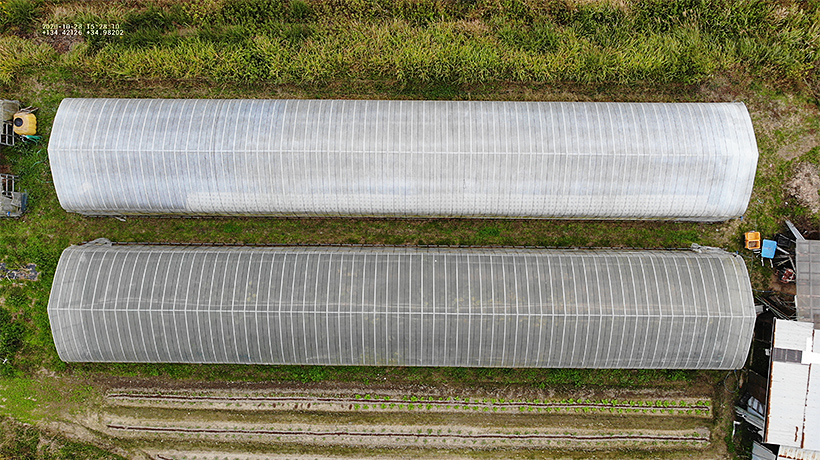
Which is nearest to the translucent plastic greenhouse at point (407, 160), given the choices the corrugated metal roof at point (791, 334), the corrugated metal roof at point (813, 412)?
the corrugated metal roof at point (791, 334)

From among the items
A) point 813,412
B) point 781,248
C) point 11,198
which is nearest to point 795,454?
point 813,412

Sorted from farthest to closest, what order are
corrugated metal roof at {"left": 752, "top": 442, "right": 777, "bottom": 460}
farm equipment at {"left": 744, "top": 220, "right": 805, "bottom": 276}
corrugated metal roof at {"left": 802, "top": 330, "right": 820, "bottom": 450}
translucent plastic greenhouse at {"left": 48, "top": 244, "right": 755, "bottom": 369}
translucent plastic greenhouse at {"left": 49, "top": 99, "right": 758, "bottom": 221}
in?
farm equipment at {"left": 744, "top": 220, "right": 805, "bottom": 276}
corrugated metal roof at {"left": 752, "top": 442, "right": 777, "bottom": 460}
translucent plastic greenhouse at {"left": 49, "top": 99, "right": 758, "bottom": 221}
translucent plastic greenhouse at {"left": 48, "top": 244, "right": 755, "bottom": 369}
corrugated metal roof at {"left": 802, "top": 330, "right": 820, "bottom": 450}

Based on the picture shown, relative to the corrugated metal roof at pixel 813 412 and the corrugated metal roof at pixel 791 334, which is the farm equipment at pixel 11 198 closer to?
the corrugated metal roof at pixel 791 334

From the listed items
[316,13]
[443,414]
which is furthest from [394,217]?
[316,13]

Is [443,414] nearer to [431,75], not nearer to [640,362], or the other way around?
[640,362]

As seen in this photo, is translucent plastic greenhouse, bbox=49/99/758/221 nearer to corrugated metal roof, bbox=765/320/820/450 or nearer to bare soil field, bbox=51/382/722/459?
corrugated metal roof, bbox=765/320/820/450

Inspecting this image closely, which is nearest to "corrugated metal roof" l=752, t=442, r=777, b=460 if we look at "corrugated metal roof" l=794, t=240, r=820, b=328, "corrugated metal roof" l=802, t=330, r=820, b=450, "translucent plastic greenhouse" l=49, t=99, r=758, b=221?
"corrugated metal roof" l=802, t=330, r=820, b=450
